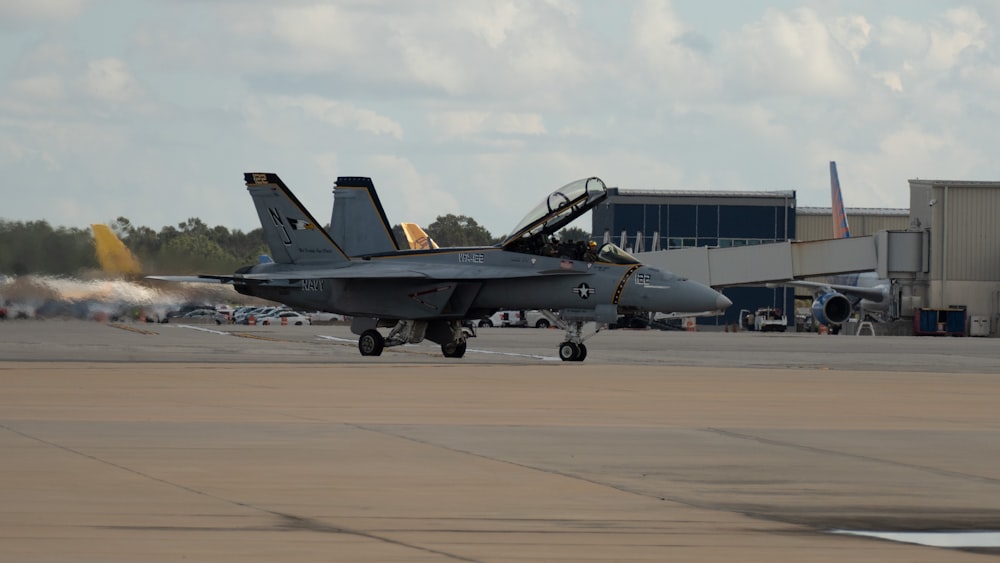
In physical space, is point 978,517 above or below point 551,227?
below

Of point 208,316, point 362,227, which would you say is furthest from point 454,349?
point 208,316

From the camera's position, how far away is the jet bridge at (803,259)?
74.5 m

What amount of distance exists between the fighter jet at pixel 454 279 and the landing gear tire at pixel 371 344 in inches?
0.9

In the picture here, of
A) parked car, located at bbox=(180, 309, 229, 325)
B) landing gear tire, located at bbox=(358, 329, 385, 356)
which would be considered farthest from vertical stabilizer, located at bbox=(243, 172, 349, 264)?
parked car, located at bbox=(180, 309, 229, 325)

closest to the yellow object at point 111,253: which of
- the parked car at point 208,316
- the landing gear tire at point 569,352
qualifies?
the landing gear tire at point 569,352

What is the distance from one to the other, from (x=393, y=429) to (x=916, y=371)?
17.4 meters

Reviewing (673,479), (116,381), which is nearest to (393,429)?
(673,479)

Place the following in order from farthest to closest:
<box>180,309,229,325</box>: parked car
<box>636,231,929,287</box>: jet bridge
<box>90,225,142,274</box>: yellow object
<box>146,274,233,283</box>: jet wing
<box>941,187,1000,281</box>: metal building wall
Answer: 1. <box>180,309,229,325</box>: parked car
2. <box>636,231,929,287</box>: jet bridge
3. <box>941,187,1000,281</box>: metal building wall
4. <box>90,225,142,274</box>: yellow object
5. <box>146,274,233,283</box>: jet wing

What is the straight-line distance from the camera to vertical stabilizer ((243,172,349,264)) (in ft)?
107

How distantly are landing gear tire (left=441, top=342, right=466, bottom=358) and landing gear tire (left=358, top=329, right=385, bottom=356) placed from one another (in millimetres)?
1446

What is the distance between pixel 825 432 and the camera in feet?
46.5

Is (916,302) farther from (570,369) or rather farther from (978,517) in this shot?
(978,517)

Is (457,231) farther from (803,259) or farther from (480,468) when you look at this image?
(480,468)

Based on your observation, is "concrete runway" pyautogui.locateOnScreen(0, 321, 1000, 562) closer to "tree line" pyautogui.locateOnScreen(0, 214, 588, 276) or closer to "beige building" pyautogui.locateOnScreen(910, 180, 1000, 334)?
"tree line" pyautogui.locateOnScreen(0, 214, 588, 276)
